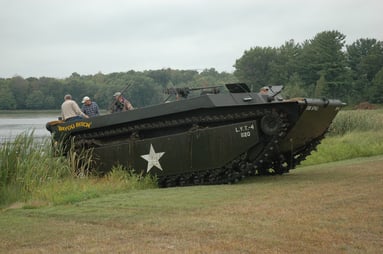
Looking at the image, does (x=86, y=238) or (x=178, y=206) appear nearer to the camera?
(x=86, y=238)

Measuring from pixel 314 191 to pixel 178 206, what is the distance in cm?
232

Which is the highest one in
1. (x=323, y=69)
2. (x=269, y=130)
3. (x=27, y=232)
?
(x=323, y=69)

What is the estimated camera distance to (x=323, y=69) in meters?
64.8

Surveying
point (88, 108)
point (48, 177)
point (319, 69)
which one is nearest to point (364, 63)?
point (319, 69)

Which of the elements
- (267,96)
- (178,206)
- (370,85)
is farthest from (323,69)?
(178,206)

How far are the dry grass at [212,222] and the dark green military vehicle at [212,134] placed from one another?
1.63 m

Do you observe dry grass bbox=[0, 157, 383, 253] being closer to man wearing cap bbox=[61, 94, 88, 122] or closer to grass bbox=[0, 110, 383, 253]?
grass bbox=[0, 110, 383, 253]

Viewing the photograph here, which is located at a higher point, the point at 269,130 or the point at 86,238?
the point at 269,130

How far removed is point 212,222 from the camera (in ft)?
23.8

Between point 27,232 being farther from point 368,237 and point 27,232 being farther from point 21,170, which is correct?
point 21,170

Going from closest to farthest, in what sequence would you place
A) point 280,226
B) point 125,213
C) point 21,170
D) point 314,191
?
point 280,226
point 125,213
point 314,191
point 21,170

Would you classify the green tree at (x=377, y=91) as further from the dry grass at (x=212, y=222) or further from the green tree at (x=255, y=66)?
the dry grass at (x=212, y=222)

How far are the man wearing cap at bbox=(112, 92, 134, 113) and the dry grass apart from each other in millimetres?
4411

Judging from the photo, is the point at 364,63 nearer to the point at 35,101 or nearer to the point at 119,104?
the point at 35,101
